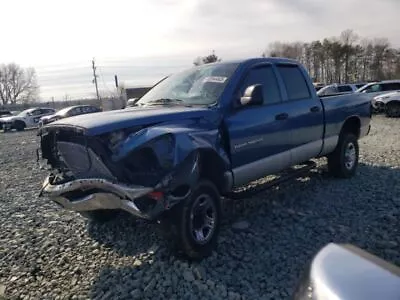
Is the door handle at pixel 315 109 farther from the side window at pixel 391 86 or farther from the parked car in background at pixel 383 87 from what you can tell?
the side window at pixel 391 86

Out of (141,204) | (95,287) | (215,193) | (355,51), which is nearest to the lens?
(141,204)

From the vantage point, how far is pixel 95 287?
3660 millimetres

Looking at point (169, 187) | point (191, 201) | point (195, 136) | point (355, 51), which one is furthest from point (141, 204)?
point (355, 51)

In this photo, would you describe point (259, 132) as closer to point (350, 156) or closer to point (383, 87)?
point (350, 156)

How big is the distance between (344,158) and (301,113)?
5.67 feet

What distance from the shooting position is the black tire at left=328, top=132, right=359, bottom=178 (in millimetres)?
6770

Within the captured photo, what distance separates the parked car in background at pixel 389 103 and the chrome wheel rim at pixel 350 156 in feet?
46.6

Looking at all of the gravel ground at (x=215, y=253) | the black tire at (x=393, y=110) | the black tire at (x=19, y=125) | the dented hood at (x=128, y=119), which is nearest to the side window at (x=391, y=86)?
the black tire at (x=393, y=110)

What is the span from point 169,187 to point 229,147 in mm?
1099

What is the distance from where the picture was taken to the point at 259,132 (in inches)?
189

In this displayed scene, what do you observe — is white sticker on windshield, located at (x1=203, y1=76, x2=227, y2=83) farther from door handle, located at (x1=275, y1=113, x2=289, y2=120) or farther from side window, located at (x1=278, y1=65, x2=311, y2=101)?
side window, located at (x1=278, y1=65, x2=311, y2=101)

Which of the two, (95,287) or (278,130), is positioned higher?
(278,130)

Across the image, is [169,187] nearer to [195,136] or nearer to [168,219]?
[168,219]

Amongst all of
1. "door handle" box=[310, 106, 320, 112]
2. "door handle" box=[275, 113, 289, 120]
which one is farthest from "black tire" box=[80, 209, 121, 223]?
"door handle" box=[310, 106, 320, 112]
